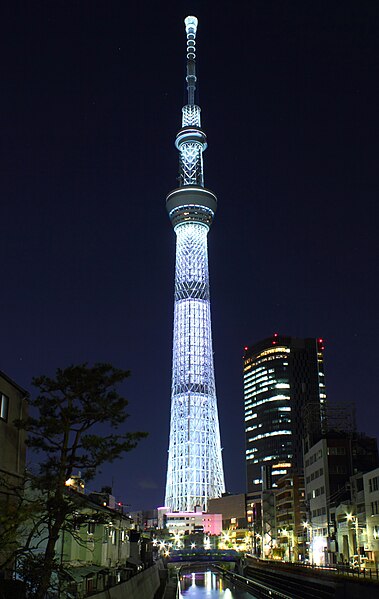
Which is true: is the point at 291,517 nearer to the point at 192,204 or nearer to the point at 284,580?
the point at 284,580

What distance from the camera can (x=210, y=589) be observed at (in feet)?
254

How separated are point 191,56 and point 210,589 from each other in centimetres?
11807

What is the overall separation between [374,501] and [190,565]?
249ft

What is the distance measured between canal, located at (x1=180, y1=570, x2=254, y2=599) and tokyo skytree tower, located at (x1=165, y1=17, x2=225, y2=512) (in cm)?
3776

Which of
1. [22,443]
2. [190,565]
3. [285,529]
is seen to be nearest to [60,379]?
[22,443]

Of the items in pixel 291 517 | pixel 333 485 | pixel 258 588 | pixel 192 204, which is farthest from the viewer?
pixel 192 204

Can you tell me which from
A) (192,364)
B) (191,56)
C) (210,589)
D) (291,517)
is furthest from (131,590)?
(191,56)

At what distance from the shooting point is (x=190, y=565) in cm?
12369

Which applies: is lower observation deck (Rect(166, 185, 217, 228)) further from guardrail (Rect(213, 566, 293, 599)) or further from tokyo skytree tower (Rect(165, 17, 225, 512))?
guardrail (Rect(213, 566, 293, 599))

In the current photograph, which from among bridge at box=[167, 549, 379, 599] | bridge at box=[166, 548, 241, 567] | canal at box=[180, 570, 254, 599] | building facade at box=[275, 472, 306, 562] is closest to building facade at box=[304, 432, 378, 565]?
bridge at box=[167, 549, 379, 599]

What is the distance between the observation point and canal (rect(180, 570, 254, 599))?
68062 millimetres

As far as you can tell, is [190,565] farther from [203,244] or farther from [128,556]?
[128,556]

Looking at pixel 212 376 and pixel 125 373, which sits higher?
pixel 212 376

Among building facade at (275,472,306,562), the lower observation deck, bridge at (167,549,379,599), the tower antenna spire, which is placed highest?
the tower antenna spire
